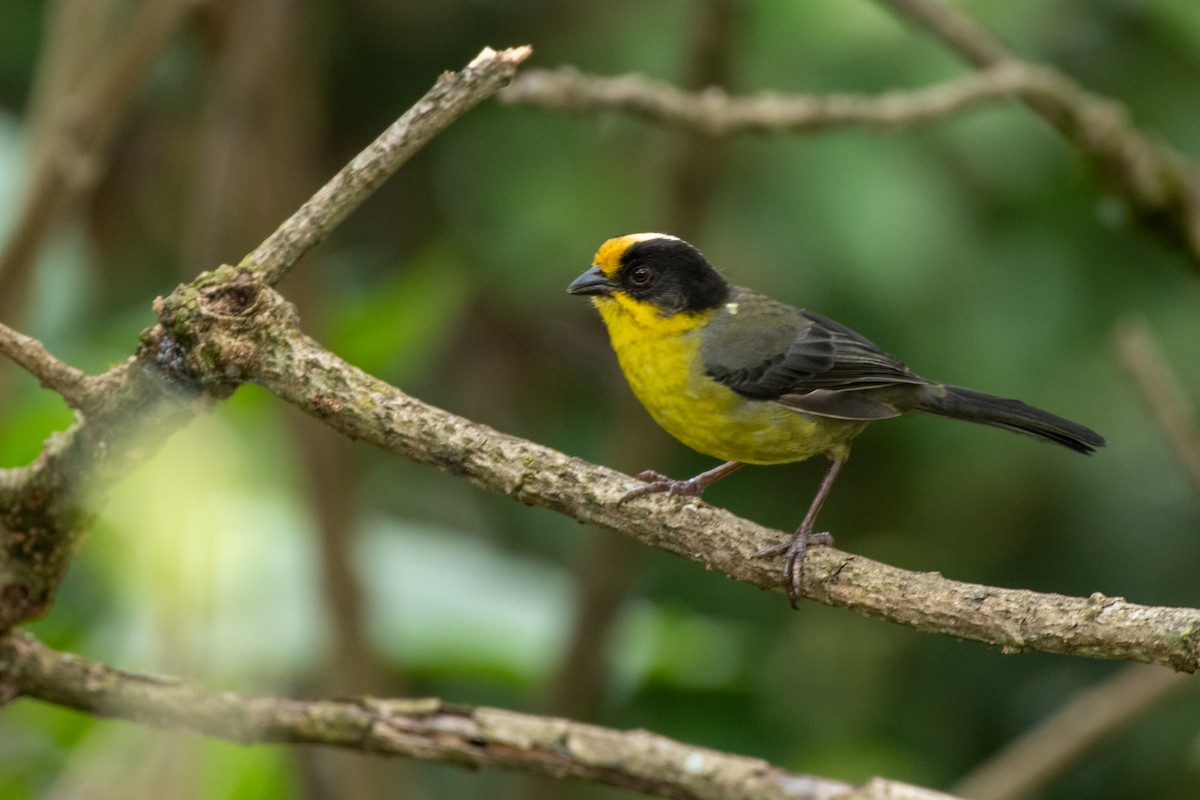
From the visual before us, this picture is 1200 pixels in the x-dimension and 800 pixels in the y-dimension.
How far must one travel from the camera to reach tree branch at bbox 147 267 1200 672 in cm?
214

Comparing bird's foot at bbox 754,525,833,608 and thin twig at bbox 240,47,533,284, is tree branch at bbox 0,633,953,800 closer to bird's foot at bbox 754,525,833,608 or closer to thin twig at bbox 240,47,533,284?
bird's foot at bbox 754,525,833,608

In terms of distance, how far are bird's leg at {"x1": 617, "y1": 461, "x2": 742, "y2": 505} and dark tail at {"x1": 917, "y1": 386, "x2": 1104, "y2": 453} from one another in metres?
0.56

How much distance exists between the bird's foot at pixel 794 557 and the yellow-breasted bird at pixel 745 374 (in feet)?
1.98

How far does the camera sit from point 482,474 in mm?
2285

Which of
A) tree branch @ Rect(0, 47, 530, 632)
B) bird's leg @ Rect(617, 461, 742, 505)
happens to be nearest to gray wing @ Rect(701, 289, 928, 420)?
bird's leg @ Rect(617, 461, 742, 505)

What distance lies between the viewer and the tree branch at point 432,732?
7.72 feet

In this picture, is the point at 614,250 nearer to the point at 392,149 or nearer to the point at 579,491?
the point at 579,491

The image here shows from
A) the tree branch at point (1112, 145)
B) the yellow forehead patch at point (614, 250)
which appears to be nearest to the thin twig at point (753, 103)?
the tree branch at point (1112, 145)

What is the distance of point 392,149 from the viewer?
2129 mm

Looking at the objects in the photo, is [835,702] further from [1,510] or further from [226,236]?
[1,510]

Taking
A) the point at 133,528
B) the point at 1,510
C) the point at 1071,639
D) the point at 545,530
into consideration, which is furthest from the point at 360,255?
the point at 1071,639

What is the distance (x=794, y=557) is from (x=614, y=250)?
131cm

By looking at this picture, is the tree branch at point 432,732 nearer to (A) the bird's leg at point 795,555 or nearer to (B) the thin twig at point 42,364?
(A) the bird's leg at point 795,555

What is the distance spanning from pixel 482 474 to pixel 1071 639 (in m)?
0.98
